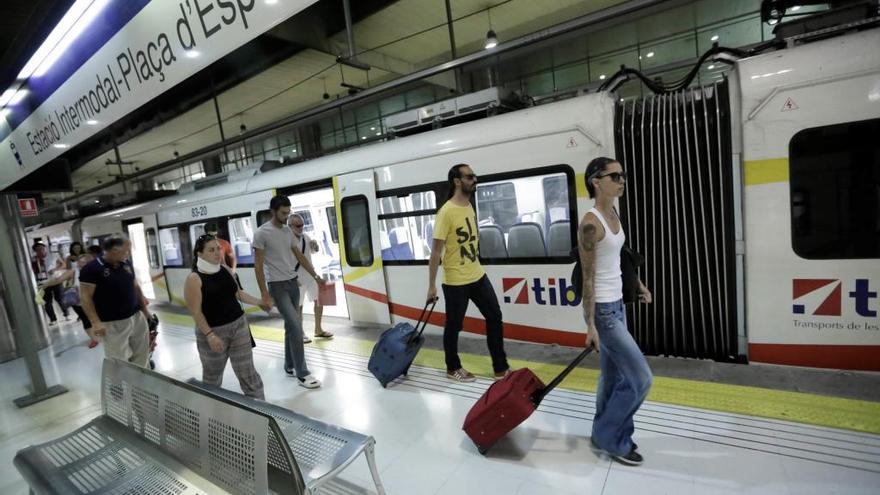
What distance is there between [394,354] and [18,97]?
452 cm

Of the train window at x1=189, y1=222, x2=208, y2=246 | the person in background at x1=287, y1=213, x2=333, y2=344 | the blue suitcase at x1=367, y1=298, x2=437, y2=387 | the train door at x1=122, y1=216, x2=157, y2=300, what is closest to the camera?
the blue suitcase at x1=367, y1=298, x2=437, y2=387

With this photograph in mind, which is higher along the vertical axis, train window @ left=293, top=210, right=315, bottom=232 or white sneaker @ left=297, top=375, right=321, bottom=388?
train window @ left=293, top=210, right=315, bottom=232

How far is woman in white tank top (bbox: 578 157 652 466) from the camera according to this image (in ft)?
7.63

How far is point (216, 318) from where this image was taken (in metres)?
3.13

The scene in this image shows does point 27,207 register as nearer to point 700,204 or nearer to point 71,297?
point 71,297

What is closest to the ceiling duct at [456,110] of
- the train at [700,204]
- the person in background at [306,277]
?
the train at [700,204]

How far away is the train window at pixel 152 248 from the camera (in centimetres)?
932

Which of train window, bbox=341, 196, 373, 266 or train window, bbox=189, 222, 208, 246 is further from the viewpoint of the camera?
train window, bbox=189, 222, 208, 246

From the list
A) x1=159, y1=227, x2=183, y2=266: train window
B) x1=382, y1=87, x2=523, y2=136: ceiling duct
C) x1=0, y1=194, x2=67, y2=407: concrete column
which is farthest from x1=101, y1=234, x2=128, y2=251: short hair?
x1=159, y1=227, x2=183, y2=266: train window

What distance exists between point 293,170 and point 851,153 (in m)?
6.05

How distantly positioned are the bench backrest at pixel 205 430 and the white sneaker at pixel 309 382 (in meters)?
1.60

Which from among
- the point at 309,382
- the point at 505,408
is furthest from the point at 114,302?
the point at 505,408

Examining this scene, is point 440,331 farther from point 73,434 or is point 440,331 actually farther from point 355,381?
point 73,434

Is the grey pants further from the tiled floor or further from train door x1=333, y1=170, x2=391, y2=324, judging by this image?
train door x1=333, y1=170, x2=391, y2=324
